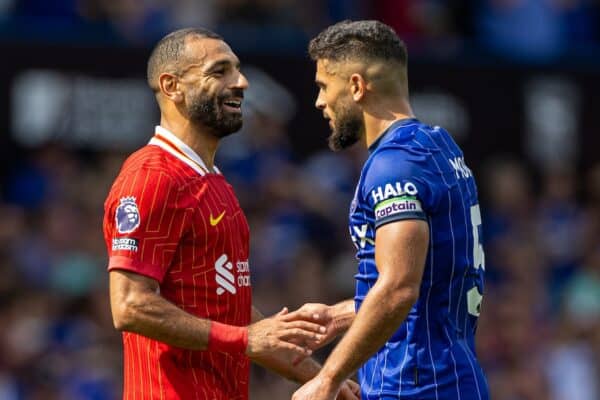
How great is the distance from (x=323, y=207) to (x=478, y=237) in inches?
245

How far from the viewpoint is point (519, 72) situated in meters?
14.0

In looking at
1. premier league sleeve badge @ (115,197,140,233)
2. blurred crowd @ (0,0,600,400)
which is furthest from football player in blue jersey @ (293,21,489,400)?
blurred crowd @ (0,0,600,400)

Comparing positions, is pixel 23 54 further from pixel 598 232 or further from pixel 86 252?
pixel 598 232

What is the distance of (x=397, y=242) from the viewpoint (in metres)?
5.97

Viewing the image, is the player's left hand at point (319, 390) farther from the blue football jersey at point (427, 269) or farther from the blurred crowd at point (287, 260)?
the blurred crowd at point (287, 260)

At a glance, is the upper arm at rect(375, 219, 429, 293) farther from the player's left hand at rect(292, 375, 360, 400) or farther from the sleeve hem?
the player's left hand at rect(292, 375, 360, 400)

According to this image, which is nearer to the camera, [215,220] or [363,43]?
[363,43]

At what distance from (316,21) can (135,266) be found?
8158 mm

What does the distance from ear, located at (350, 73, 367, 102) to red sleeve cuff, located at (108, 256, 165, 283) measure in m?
1.18

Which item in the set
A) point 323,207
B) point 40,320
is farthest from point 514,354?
point 40,320

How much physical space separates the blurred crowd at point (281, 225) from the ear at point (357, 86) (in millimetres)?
4803

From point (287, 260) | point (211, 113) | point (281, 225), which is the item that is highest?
point (281, 225)

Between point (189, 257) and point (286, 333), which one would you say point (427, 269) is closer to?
point (286, 333)

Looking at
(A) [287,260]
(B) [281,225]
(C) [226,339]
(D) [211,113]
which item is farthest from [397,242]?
(B) [281,225]
